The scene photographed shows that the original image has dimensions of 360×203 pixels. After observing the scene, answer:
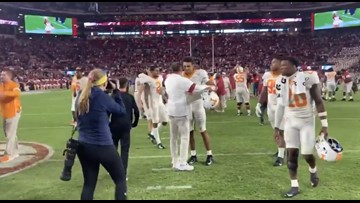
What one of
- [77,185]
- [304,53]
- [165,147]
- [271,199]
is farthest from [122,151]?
[304,53]

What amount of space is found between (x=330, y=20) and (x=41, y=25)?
46668 millimetres

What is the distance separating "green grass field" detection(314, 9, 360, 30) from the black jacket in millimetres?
63633

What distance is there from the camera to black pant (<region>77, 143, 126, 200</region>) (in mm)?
5465

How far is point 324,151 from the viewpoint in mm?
6594

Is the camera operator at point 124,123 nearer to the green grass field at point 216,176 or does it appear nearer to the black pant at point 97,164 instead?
the green grass field at point 216,176

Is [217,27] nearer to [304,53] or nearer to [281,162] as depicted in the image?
[304,53]

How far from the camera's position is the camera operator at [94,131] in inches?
214

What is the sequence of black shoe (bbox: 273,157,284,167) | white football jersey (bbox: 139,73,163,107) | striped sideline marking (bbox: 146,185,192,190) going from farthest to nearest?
white football jersey (bbox: 139,73,163,107) → black shoe (bbox: 273,157,284,167) → striped sideline marking (bbox: 146,185,192,190)

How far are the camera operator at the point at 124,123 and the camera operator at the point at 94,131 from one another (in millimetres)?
1480

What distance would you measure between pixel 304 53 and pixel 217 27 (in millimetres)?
16313

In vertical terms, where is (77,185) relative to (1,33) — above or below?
below

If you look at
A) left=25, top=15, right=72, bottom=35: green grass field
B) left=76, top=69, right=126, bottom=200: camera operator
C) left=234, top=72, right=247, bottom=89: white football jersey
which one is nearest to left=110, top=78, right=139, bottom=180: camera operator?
left=76, top=69, right=126, bottom=200: camera operator

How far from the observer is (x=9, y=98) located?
32.1ft

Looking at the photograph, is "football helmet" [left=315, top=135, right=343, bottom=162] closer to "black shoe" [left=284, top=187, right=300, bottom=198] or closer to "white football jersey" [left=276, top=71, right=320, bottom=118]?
"white football jersey" [left=276, top=71, right=320, bottom=118]
